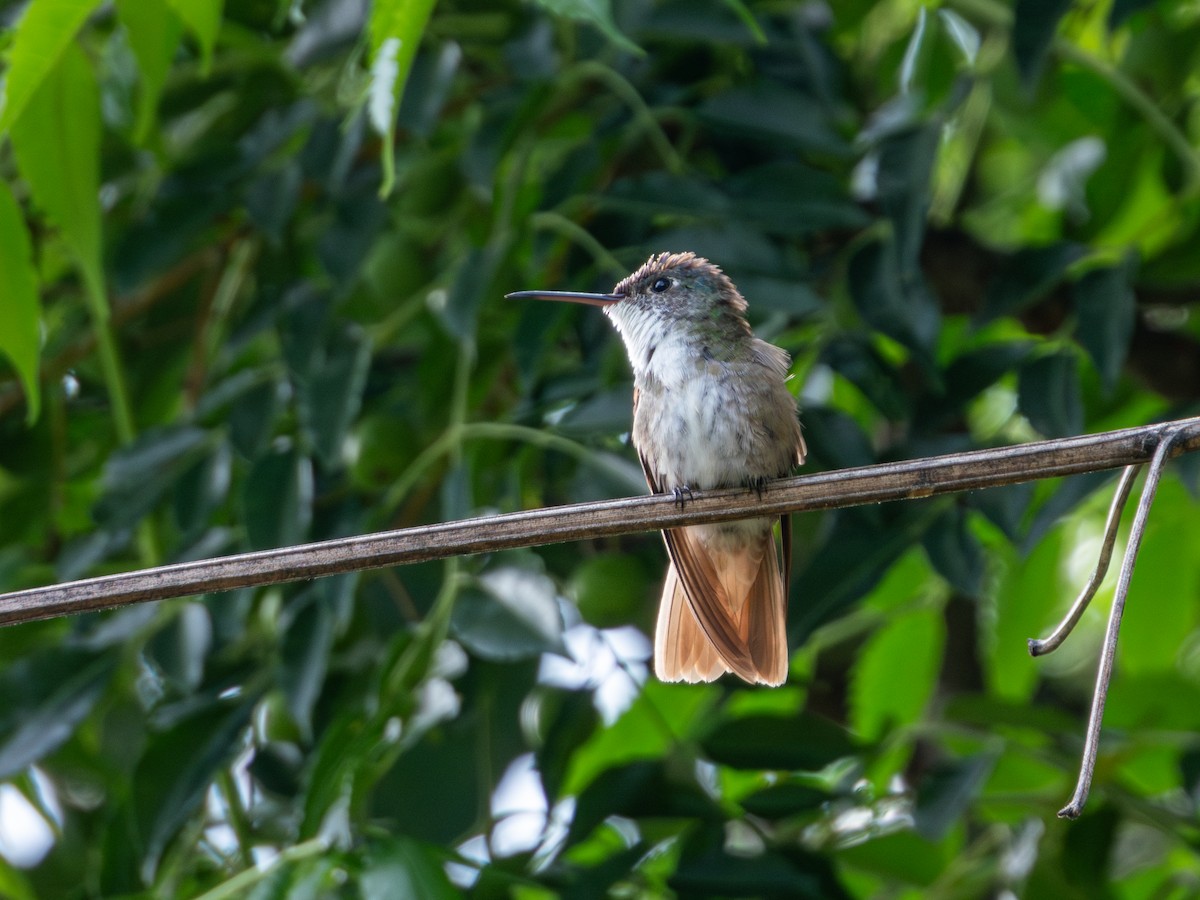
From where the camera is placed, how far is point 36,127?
2594mm

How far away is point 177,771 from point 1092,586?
209cm

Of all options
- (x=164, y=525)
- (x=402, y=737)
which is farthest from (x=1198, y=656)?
(x=164, y=525)

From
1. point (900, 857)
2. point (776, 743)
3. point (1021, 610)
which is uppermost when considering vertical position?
point (776, 743)

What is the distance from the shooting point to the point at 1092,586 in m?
1.64

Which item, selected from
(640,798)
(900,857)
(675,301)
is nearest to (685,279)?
(675,301)

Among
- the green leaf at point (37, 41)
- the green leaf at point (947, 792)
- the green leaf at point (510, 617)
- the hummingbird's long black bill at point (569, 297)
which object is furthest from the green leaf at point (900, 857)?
the green leaf at point (37, 41)

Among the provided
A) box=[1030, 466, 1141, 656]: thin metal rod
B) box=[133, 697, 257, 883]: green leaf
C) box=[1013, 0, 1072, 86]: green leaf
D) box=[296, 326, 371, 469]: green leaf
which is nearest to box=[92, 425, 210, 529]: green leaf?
box=[296, 326, 371, 469]: green leaf

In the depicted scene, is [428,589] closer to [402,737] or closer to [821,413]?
[402,737]

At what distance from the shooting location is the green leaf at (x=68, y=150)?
259cm

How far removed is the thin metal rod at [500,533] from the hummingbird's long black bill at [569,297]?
47.5 inches

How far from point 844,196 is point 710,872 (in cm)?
151

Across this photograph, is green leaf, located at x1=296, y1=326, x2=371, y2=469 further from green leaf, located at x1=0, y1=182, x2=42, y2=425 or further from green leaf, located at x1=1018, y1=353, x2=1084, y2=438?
green leaf, located at x1=1018, y1=353, x2=1084, y2=438

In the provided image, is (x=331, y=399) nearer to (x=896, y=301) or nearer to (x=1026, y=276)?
(x=896, y=301)

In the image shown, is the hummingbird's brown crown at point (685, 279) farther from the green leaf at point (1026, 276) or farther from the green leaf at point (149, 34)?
the green leaf at point (149, 34)
